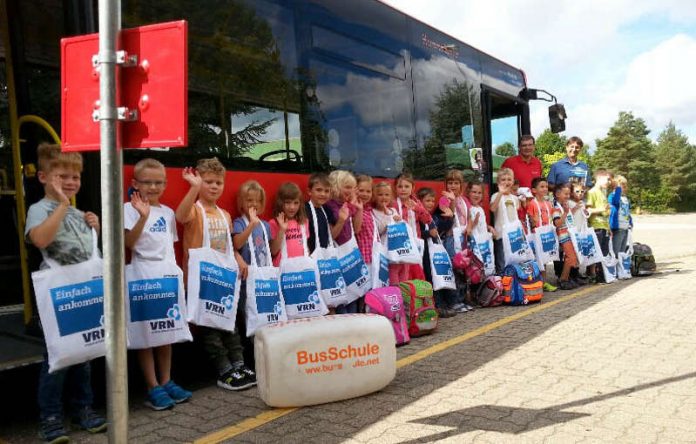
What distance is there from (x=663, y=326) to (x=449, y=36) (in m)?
4.23

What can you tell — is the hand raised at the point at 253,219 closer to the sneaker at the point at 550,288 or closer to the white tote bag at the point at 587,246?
the sneaker at the point at 550,288

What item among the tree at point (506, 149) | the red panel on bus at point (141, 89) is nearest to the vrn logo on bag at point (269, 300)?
the red panel on bus at point (141, 89)

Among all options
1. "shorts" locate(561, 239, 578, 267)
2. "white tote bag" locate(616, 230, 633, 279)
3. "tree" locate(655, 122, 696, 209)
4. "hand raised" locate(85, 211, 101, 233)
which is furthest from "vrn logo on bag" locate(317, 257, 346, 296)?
"tree" locate(655, 122, 696, 209)

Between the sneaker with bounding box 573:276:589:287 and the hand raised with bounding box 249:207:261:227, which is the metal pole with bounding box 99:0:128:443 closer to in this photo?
the hand raised with bounding box 249:207:261:227

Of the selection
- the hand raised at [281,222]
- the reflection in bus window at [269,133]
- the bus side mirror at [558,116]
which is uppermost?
the bus side mirror at [558,116]

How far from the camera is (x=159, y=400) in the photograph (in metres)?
3.94

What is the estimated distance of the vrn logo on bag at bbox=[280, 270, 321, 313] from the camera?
4.83 meters

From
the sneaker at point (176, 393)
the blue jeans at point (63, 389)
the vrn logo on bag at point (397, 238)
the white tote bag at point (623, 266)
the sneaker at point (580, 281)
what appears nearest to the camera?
the blue jeans at point (63, 389)

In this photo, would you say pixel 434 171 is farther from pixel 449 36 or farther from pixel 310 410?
pixel 310 410

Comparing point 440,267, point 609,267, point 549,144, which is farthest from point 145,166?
point 549,144

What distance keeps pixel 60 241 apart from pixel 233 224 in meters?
1.40

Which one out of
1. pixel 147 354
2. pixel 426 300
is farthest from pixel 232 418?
pixel 426 300

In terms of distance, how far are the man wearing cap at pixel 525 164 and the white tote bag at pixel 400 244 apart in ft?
10.7

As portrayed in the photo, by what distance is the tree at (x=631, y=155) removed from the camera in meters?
63.5
